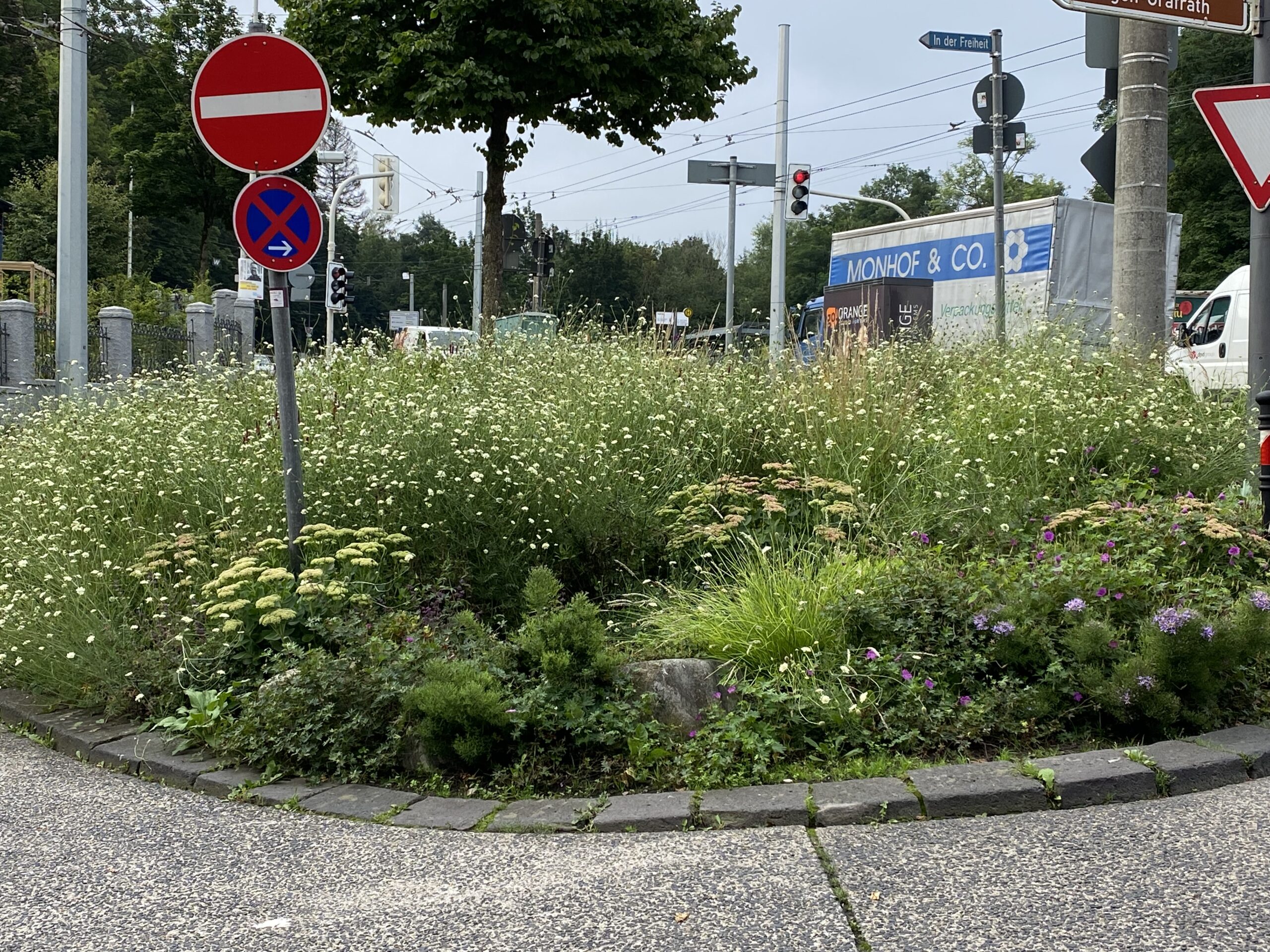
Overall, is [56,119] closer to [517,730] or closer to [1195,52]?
[1195,52]

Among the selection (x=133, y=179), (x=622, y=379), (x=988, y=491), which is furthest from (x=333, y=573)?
(x=133, y=179)

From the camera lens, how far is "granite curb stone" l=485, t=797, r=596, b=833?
147 inches

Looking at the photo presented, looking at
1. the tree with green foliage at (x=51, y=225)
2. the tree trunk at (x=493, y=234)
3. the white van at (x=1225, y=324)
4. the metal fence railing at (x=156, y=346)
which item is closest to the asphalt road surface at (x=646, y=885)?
the tree trunk at (x=493, y=234)

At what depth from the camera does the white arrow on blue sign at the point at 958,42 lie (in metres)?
12.2

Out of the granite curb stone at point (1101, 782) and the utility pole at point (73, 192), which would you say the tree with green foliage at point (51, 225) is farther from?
the granite curb stone at point (1101, 782)

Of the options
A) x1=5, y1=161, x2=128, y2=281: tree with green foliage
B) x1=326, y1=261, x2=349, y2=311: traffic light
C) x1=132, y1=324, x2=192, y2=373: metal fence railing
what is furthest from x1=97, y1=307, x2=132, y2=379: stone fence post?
x1=5, y1=161, x2=128, y2=281: tree with green foliage

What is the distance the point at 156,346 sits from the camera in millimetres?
21500

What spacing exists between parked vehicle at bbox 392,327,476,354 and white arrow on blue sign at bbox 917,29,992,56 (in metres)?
5.86

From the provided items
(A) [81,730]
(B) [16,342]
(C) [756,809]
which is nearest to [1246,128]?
(C) [756,809]

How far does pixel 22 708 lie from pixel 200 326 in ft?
64.1

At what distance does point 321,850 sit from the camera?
3607 millimetres

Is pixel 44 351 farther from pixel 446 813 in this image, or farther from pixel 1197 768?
pixel 1197 768

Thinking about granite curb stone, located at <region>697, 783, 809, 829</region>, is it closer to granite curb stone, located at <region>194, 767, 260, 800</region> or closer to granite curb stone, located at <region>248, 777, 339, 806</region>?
granite curb stone, located at <region>248, 777, 339, 806</region>

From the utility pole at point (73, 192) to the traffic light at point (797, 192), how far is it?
13140 mm
